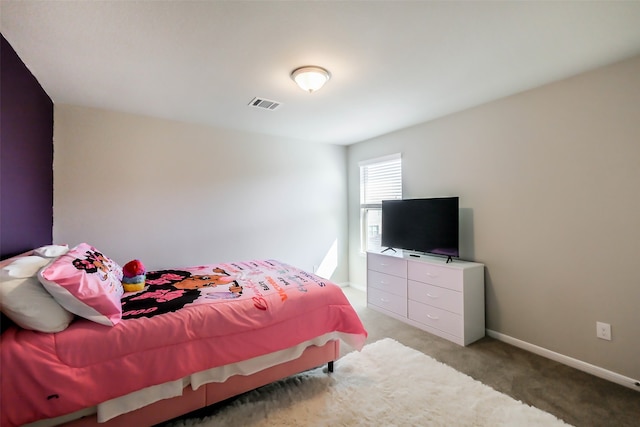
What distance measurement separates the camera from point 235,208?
3.89 metres

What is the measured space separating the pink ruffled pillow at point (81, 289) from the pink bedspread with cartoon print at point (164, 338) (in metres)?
0.07

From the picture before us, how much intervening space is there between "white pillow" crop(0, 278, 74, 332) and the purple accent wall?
742 millimetres

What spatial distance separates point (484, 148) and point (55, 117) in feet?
14.6

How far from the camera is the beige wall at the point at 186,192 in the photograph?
9.99 feet

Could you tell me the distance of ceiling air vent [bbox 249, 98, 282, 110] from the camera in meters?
2.92

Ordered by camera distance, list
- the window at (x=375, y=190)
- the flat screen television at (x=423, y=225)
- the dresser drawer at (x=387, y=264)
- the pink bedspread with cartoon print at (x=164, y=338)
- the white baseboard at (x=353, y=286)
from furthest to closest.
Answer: the white baseboard at (x=353, y=286) < the window at (x=375, y=190) < the dresser drawer at (x=387, y=264) < the flat screen television at (x=423, y=225) < the pink bedspread with cartoon print at (x=164, y=338)

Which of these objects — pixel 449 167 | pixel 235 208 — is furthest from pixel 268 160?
pixel 449 167

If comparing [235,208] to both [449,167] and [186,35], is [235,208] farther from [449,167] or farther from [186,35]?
[449,167]

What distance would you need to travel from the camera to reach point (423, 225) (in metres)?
3.36

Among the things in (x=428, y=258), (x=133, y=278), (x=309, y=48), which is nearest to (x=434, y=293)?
(x=428, y=258)

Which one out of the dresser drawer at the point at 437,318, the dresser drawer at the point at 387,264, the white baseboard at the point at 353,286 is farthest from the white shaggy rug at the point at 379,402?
the white baseboard at the point at 353,286

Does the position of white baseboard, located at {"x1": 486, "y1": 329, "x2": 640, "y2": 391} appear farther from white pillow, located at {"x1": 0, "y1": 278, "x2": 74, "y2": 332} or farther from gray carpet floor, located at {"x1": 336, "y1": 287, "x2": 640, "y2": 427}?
white pillow, located at {"x1": 0, "y1": 278, "x2": 74, "y2": 332}

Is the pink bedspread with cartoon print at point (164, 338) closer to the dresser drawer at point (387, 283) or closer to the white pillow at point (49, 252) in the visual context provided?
the white pillow at point (49, 252)

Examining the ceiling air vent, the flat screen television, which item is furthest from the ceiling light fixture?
the flat screen television
